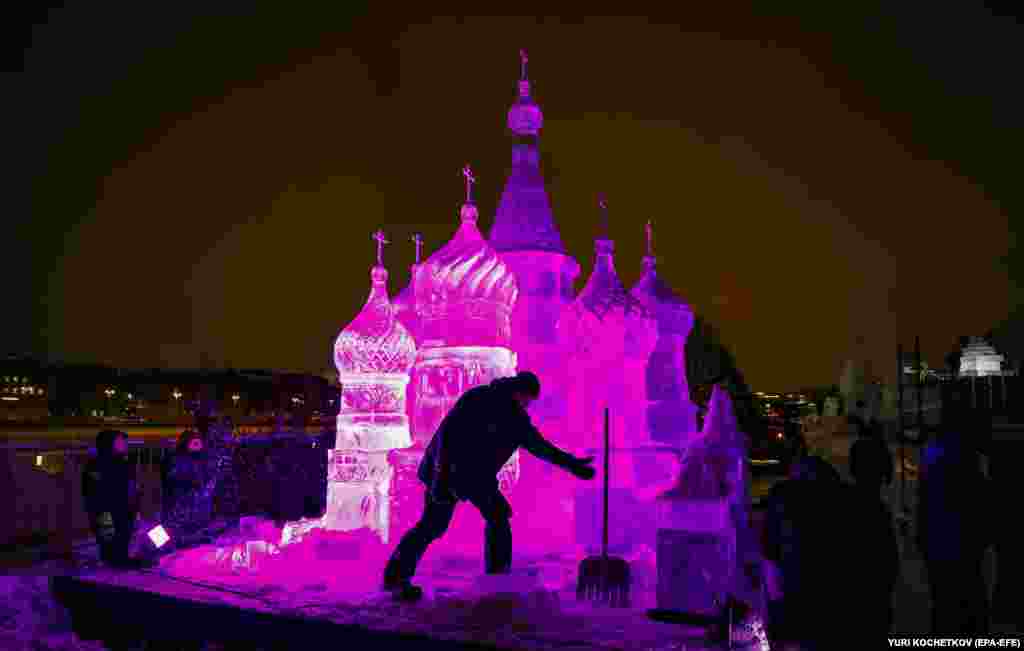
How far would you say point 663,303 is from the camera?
10.1 metres

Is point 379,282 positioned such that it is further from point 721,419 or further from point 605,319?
point 721,419

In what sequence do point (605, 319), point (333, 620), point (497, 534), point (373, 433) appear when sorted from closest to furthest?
point (333, 620)
point (497, 534)
point (605, 319)
point (373, 433)

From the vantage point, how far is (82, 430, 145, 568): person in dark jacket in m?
7.58

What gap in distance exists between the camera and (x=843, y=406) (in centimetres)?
2411

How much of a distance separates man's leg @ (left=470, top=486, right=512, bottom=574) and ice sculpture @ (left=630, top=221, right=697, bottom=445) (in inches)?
138

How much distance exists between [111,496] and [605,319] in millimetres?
5742

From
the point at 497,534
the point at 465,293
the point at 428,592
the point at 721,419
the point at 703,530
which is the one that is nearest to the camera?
the point at 703,530

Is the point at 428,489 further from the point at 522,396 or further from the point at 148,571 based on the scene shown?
the point at 148,571

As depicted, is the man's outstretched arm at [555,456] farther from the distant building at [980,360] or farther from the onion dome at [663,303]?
the distant building at [980,360]

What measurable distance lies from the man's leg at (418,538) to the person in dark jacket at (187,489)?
3481 mm

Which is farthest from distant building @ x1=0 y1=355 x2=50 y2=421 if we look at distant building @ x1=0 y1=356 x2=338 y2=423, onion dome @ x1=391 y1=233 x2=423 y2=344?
onion dome @ x1=391 y1=233 x2=423 y2=344

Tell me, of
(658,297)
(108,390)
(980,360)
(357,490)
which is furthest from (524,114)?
(108,390)

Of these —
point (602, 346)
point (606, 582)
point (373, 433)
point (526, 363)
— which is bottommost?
point (606, 582)

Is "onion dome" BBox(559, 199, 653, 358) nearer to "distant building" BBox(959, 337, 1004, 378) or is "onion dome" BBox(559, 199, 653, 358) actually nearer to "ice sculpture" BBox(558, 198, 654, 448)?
"ice sculpture" BBox(558, 198, 654, 448)
